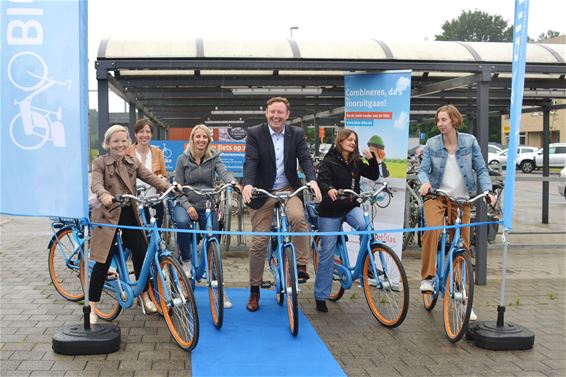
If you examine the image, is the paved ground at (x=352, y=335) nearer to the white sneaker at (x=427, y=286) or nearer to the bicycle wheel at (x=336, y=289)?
the bicycle wheel at (x=336, y=289)

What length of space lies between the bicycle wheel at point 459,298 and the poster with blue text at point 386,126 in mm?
1835

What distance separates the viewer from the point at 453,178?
595 cm

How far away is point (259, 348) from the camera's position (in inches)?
197

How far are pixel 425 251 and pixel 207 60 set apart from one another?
3.02 metres

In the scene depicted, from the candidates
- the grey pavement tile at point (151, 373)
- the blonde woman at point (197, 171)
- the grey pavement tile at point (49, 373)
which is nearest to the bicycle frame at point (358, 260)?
the blonde woman at point (197, 171)

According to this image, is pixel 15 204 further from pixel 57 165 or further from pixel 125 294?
pixel 125 294

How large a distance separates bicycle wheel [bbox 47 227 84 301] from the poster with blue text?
113 inches

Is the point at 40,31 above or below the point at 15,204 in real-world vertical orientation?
above

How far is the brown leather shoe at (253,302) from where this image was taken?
20.0 feet

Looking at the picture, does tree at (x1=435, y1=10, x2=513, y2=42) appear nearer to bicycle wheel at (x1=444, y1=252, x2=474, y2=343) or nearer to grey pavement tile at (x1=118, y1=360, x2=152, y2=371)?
bicycle wheel at (x1=444, y1=252, x2=474, y2=343)

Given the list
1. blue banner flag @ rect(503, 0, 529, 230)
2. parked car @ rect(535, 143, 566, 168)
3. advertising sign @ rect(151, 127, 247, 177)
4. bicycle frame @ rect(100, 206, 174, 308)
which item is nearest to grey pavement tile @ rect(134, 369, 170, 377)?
bicycle frame @ rect(100, 206, 174, 308)

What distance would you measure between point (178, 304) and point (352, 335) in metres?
1.50

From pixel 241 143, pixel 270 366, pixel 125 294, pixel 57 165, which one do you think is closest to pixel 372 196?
pixel 270 366

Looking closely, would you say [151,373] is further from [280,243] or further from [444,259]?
[444,259]
